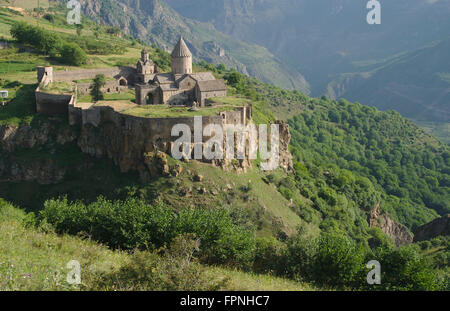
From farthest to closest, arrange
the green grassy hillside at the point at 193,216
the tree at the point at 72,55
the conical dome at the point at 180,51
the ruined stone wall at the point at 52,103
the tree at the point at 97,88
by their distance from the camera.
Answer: the tree at the point at 72,55
the conical dome at the point at 180,51
the tree at the point at 97,88
the ruined stone wall at the point at 52,103
the green grassy hillside at the point at 193,216

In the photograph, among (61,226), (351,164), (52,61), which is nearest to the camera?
(61,226)

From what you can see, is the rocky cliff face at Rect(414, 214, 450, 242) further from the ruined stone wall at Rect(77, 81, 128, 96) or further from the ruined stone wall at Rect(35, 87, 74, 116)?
the ruined stone wall at Rect(35, 87, 74, 116)

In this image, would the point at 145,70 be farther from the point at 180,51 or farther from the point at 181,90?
the point at 181,90

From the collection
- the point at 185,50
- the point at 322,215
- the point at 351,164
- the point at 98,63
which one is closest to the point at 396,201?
the point at 351,164

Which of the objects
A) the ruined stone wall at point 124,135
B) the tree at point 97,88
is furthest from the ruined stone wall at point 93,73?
the ruined stone wall at point 124,135

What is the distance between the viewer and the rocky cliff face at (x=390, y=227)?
267 ft

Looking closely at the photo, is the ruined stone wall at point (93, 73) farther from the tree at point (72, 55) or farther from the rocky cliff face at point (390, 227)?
the rocky cliff face at point (390, 227)

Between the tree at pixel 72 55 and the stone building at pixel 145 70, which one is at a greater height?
the tree at pixel 72 55

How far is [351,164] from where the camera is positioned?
11725 centimetres

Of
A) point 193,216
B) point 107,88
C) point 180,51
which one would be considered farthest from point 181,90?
point 193,216

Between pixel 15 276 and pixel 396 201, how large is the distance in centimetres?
9906

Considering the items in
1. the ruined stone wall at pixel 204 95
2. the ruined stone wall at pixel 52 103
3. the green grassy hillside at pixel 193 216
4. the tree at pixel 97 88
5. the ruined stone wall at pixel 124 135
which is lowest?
the green grassy hillside at pixel 193 216

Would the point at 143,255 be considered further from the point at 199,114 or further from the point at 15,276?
the point at 199,114

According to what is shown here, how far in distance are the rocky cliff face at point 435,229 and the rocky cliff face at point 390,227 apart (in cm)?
376
